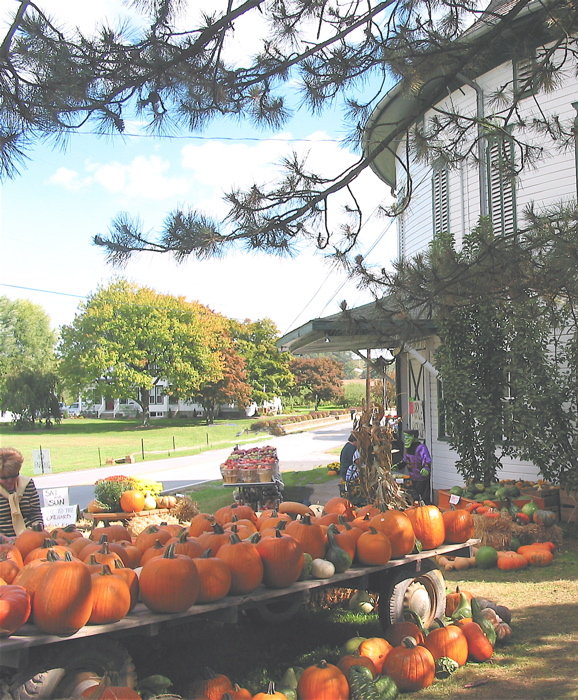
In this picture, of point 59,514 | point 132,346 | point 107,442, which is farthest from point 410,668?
point 132,346

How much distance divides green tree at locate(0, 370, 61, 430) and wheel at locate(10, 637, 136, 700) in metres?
49.4

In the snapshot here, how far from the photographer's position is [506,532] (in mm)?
8398

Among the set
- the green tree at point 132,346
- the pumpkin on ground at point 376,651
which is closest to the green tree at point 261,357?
the green tree at point 132,346

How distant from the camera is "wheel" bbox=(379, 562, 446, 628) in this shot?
4.84 meters

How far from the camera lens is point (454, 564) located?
7730 mm

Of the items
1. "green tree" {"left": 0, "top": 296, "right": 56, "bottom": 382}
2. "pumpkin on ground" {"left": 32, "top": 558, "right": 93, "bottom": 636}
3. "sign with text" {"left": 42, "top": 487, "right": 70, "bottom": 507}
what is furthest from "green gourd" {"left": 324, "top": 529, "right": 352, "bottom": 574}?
"green tree" {"left": 0, "top": 296, "right": 56, "bottom": 382}

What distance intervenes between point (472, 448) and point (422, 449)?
1.07 meters

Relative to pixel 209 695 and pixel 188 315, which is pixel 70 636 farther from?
pixel 188 315

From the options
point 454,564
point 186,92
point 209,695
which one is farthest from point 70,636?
point 454,564

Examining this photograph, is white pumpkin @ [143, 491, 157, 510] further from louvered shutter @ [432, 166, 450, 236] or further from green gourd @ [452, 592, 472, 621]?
louvered shutter @ [432, 166, 450, 236]

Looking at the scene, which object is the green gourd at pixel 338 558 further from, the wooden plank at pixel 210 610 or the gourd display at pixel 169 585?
the gourd display at pixel 169 585

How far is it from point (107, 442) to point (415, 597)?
37.9 m

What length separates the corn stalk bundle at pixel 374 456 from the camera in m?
6.94

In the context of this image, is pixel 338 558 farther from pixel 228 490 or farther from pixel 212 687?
pixel 228 490
